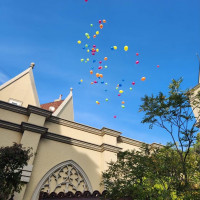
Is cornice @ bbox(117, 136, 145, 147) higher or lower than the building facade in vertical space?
higher

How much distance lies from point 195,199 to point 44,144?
30.6 feet

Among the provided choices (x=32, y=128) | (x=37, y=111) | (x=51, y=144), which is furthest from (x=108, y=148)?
(x=37, y=111)

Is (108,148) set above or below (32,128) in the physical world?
above

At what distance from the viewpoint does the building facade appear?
1112 cm

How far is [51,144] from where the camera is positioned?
40.7 feet

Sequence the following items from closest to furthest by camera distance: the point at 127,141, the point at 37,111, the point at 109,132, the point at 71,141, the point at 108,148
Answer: the point at 37,111
the point at 71,141
the point at 108,148
the point at 109,132
the point at 127,141

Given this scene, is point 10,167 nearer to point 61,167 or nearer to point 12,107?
point 61,167

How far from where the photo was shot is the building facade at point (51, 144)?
36.5ft

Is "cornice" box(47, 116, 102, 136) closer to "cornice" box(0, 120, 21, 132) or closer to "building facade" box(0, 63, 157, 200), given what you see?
"building facade" box(0, 63, 157, 200)

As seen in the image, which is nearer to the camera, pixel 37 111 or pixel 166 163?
pixel 166 163

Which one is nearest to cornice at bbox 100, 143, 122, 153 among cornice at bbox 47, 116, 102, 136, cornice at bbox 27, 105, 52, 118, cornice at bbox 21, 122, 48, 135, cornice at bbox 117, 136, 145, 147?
cornice at bbox 47, 116, 102, 136

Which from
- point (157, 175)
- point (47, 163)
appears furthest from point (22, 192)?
point (157, 175)

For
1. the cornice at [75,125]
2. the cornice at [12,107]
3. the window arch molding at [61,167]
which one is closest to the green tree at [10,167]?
the window arch molding at [61,167]

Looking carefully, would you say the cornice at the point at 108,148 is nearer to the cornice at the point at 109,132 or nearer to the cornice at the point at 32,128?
the cornice at the point at 109,132
